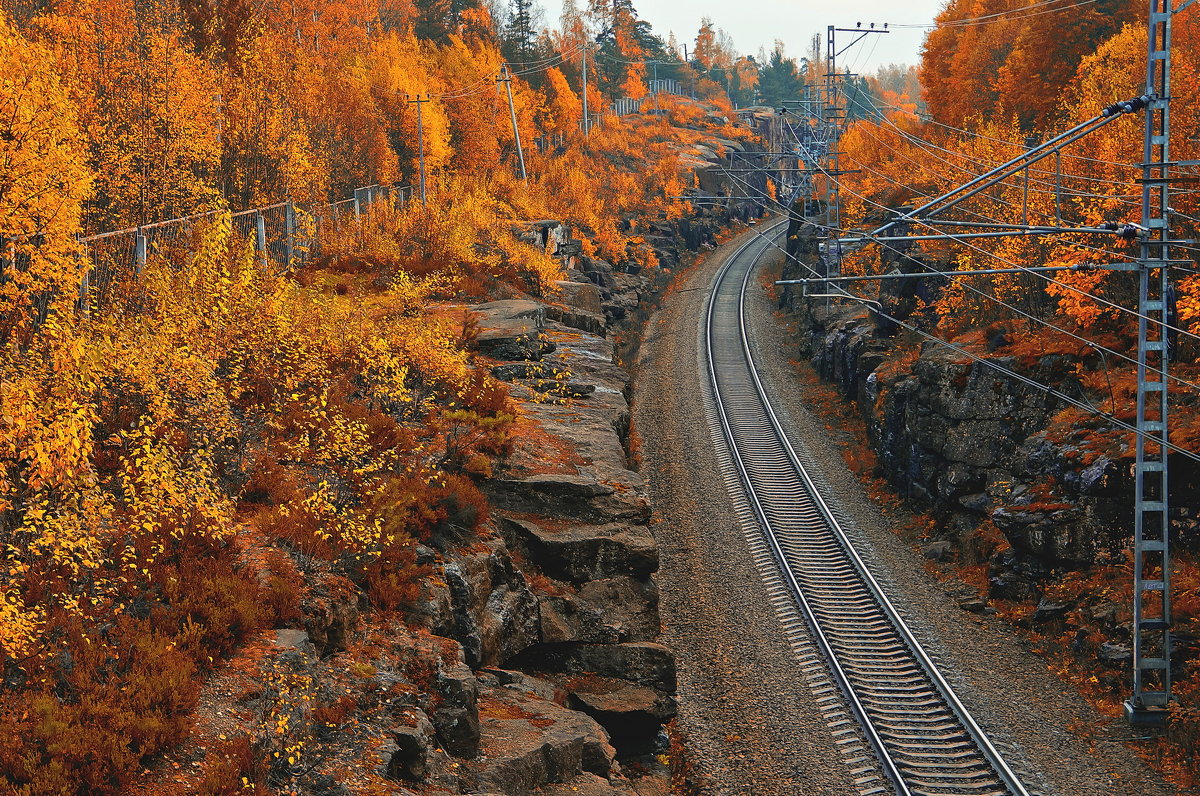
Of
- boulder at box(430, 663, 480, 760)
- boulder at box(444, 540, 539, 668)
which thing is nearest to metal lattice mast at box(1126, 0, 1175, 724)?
boulder at box(444, 540, 539, 668)

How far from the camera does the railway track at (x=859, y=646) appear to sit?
1498 cm

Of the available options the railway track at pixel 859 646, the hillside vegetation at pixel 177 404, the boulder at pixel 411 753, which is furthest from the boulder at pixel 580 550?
the boulder at pixel 411 753

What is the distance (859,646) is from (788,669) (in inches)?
72.1

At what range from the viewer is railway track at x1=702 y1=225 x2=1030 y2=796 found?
49.2ft

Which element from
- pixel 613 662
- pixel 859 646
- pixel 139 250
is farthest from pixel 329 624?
pixel 859 646

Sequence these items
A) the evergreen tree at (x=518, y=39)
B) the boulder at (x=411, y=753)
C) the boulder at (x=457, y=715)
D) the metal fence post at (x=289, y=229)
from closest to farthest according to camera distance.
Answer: the boulder at (x=411, y=753)
the boulder at (x=457, y=715)
the metal fence post at (x=289, y=229)
the evergreen tree at (x=518, y=39)

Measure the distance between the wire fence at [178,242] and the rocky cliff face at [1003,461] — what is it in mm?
16902

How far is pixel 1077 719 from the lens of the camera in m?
16.2

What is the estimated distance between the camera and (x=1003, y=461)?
23.6m

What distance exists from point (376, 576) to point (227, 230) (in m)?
5.77

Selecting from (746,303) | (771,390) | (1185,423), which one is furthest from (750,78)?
(1185,423)

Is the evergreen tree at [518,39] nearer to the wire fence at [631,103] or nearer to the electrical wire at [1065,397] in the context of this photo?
the wire fence at [631,103]

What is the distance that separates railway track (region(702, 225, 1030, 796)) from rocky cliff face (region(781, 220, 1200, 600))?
2802mm

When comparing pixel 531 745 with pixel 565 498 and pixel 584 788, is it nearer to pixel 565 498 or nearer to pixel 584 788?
pixel 584 788
